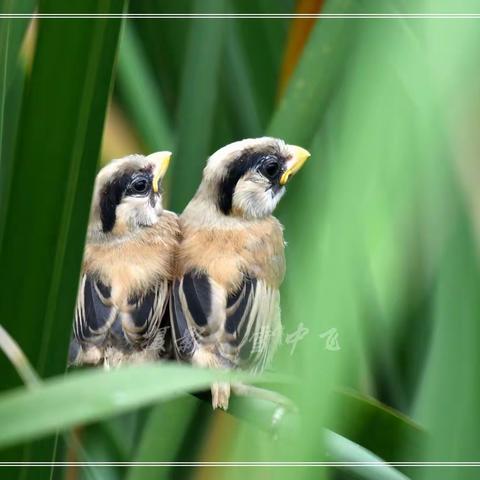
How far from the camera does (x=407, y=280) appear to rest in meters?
0.48

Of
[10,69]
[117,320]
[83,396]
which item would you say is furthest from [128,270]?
[83,396]

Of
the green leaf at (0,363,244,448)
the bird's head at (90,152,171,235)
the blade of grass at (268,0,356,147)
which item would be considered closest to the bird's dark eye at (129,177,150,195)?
the bird's head at (90,152,171,235)

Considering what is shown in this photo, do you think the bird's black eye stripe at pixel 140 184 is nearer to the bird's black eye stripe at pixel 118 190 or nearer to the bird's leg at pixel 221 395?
the bird's black eye stripe at pixel 118 190

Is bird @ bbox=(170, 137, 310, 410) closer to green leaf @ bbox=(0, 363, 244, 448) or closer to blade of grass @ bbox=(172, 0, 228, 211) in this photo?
blade of grass @ bbox=(172, 0, 228, 211)

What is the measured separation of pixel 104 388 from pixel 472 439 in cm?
26

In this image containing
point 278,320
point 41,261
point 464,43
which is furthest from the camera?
point 278,320

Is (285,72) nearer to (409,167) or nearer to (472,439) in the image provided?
(409,167)

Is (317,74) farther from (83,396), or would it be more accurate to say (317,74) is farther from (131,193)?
(83,396)

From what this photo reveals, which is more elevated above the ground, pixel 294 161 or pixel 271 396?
→ pixel 294 161

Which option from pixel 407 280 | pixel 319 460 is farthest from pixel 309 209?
pixel 319 460

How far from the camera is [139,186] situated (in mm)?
542

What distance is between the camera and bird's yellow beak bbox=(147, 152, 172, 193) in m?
0.54


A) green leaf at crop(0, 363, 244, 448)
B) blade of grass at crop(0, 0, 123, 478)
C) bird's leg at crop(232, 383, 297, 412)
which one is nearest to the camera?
green leaf at crop(0, 363, 244, 448)

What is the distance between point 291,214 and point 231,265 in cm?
5
